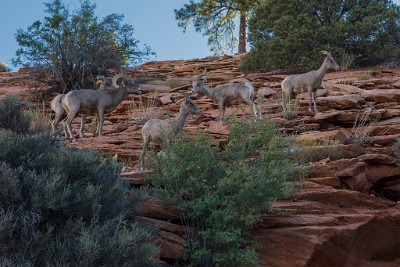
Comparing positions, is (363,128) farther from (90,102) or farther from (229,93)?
(90,102)

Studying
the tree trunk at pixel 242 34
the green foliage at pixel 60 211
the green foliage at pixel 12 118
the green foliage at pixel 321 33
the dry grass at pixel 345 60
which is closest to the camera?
the green foliage at pixel 60 211

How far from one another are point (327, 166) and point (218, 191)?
3.32 meters

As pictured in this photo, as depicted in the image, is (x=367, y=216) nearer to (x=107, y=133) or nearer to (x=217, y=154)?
(x=217, y=154)

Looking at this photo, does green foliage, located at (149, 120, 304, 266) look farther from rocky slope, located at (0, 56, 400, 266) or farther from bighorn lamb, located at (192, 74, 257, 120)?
bighorn lamb, located at (192, 74, 257, 120)

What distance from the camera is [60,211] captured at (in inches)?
209

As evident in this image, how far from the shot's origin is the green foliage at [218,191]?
6.30 meters

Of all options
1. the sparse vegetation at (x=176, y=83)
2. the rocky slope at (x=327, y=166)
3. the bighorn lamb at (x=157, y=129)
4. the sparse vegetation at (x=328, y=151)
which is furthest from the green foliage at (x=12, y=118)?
the sparse vegetation at (x=176, y=83)

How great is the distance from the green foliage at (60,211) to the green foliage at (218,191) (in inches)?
31.4

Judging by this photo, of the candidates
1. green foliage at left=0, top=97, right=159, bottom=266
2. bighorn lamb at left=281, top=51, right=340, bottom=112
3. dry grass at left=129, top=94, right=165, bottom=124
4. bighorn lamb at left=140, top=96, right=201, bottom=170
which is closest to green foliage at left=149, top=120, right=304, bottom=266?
green foliage at left=0, top=97, right=159, bottom=266

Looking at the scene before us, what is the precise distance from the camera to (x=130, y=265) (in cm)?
508

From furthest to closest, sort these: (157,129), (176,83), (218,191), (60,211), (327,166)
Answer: (176,83) → (327,166) → (157,129) → (218,191) → (60,211)

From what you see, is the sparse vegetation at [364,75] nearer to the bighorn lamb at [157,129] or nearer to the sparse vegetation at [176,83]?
the sparse vegetation at [176,83]

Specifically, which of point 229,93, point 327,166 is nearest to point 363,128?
point 229,93

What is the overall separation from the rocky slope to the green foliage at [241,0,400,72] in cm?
166
